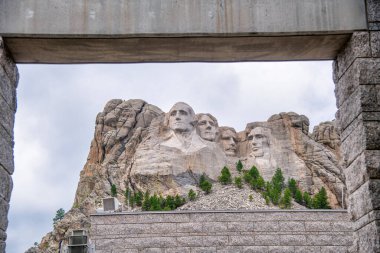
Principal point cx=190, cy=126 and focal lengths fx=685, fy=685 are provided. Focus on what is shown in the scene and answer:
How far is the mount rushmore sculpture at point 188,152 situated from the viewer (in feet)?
73.6

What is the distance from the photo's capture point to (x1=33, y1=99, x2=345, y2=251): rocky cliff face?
22.4 m

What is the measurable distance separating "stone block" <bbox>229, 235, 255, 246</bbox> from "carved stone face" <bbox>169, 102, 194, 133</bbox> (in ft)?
28.5

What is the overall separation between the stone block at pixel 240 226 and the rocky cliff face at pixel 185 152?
588 cm

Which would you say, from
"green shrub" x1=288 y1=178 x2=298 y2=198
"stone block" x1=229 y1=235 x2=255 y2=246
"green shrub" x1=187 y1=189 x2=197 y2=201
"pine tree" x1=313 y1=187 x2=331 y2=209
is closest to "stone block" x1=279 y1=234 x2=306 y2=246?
"stone block" x1=229 y1=235 x2=255 y2=246

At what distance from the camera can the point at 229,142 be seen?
24.6 m

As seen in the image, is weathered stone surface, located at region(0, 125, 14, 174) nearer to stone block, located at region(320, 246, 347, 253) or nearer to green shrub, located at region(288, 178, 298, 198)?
stone block, located at region(320, 246, 347, 253)

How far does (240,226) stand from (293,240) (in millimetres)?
1224

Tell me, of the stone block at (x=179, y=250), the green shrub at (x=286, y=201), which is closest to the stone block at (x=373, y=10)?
the stone block at (x=179, y=250)

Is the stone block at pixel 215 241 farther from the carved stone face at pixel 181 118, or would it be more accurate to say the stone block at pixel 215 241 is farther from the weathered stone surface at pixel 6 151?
the weathered stone surface at pixel 6 151

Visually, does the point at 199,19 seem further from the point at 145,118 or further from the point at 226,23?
the point at 145,118

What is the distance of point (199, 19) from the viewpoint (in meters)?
5.66

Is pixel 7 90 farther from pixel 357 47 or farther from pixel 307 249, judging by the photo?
pixel 307 249

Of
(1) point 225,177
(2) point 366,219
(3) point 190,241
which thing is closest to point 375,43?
(2) point 366,219

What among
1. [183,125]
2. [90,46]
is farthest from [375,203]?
[183,125]
